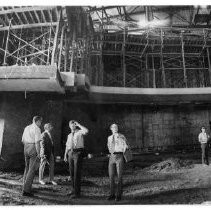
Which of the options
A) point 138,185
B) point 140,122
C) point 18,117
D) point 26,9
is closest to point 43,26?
point 26,9

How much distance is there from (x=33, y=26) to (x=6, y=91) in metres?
2.59

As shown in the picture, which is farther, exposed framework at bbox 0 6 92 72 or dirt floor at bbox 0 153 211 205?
exposed framework at bbox 0 6 92 72

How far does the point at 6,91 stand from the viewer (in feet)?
35.3

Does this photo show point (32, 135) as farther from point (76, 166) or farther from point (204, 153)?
point (204, 153)

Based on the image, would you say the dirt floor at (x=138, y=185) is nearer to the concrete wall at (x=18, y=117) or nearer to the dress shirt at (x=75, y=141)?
the concrete wall at (x=18, y=117)

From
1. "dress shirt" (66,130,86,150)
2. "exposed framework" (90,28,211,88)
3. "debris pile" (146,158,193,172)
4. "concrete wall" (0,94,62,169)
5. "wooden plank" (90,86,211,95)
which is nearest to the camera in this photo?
"dress shirt" (66,130,86,150)

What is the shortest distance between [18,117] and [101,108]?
487cm

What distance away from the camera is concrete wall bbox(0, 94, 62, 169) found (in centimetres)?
1045

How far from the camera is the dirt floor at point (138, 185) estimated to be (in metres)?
6.69

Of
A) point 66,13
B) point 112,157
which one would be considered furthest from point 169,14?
point 112,157

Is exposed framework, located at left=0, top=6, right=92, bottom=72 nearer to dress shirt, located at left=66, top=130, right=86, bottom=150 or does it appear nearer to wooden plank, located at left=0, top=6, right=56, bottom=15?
wooden plank, located at left=0, top=6, right=56, bottom=15

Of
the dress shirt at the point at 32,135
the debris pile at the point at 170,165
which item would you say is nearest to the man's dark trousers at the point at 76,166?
the dress shirt at the point at 32,135

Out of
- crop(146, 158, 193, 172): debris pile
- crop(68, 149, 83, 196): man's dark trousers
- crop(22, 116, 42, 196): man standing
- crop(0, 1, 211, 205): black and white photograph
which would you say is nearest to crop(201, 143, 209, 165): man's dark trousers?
crop(0, 1, 211, 205): black and white photograph

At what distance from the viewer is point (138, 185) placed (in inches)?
331
